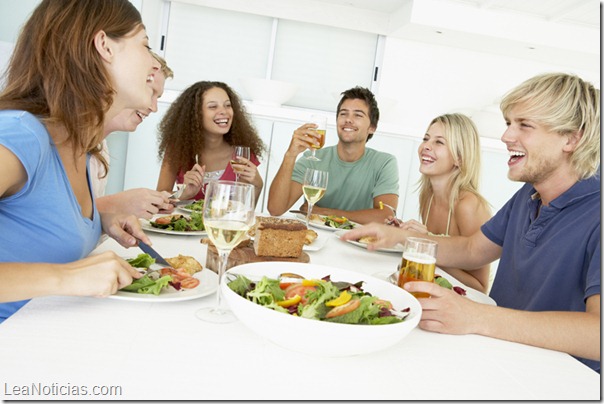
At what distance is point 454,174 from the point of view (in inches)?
98.3

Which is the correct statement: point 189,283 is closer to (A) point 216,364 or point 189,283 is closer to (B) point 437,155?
(A) point 216,364

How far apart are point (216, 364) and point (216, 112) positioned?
8.46 feet

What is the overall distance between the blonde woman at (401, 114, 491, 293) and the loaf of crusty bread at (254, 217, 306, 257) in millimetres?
1232

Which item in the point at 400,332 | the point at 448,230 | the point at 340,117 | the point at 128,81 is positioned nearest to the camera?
the point at 400,332

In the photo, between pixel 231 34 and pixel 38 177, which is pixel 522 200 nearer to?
pixel 38 177

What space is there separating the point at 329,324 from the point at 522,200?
123cm

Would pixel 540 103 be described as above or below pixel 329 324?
above

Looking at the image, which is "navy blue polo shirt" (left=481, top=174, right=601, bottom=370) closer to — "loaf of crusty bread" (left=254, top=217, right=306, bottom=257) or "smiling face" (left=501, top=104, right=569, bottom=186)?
"smiling face" (left=501, top=104, right=569, bottom=186)

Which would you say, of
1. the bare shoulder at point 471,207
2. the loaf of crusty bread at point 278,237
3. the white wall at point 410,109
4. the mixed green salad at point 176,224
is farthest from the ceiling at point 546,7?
the loaf of crusty bread at point 278,237

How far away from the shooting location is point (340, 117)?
10.7 ft

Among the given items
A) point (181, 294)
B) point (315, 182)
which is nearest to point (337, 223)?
point (315, 182)

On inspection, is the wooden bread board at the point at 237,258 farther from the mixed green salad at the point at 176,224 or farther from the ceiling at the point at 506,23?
the ceiling at the point at 506,23

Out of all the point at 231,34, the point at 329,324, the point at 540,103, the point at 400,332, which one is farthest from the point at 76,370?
the point at 231,34

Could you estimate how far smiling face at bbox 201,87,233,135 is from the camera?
10.3 feet
